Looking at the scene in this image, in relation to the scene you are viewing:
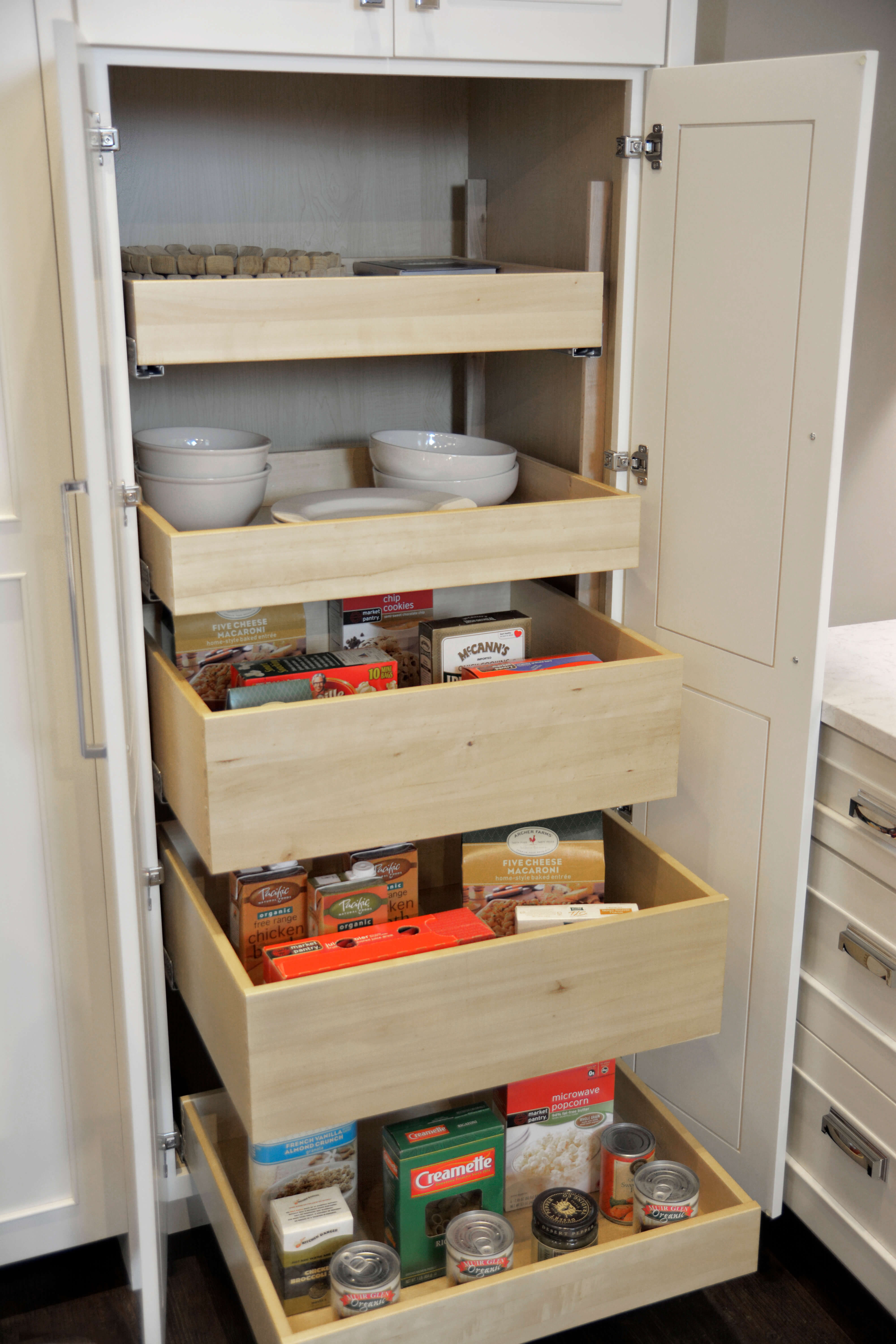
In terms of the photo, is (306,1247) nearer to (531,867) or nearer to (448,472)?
(531,867)

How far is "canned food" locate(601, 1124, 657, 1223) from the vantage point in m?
1.68

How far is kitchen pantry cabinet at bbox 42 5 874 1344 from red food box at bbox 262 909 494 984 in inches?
2.4

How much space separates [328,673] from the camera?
1.62 meters

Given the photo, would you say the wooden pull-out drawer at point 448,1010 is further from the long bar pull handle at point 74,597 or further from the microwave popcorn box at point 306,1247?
the long bar pull handle at point 74,597

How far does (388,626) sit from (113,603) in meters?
0.62

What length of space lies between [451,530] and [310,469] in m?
0.50

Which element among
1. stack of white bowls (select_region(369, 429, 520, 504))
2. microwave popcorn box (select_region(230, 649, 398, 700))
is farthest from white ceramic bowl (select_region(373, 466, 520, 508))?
microwave popcorn box (select_region(230, 649, 398, 700))

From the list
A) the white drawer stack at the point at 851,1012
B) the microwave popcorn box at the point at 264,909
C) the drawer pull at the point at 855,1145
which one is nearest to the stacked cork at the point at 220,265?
the microwave popcorn box at the point at 264,909

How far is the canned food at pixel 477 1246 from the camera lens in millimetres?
1505

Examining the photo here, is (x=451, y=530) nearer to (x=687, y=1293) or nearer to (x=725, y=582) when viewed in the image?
(x=725, y=582)

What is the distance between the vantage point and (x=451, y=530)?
1551mm

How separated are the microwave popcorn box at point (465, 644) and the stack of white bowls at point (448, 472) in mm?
180

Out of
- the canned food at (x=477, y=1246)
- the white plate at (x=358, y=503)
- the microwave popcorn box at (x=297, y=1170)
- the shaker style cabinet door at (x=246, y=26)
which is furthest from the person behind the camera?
the white plate at (x=358, y=503)

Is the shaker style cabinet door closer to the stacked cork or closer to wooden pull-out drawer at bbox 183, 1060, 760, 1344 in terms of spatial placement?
the stacked cork
